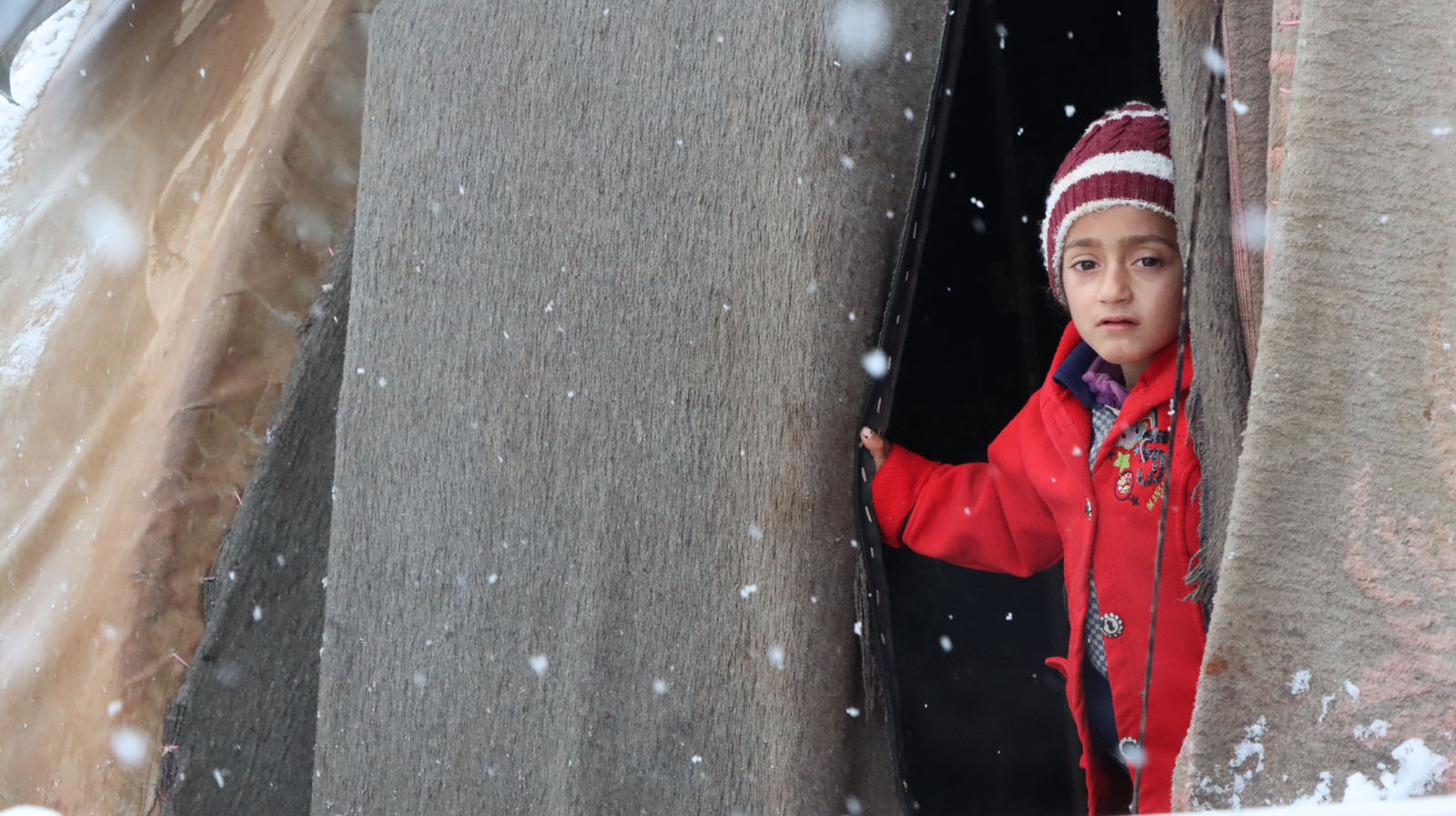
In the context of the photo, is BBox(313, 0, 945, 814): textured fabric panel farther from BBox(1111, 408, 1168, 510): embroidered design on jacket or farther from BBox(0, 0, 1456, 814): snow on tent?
BBox(1111, 408, 1168, 510): embroidered design on jacket

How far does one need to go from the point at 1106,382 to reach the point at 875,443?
10.0 inches

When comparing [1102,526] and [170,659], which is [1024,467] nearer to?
[1102,526]

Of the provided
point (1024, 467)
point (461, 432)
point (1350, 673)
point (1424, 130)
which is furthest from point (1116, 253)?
point (461, 432)

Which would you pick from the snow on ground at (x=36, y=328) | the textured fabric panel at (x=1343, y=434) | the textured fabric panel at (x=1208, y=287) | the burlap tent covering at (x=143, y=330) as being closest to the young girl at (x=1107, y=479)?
the textured fabric panel at (x=1208, y=287)

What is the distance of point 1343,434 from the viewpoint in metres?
0.61

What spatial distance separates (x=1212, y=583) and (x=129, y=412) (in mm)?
1283

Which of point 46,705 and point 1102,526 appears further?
point 46,705

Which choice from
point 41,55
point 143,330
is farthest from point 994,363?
point 41,55

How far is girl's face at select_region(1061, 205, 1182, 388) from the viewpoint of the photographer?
0.95 m

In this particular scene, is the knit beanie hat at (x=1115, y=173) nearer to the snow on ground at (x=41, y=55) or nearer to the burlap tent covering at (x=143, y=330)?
the burlap tent covering at (x=143, y=330)

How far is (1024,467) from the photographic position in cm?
110

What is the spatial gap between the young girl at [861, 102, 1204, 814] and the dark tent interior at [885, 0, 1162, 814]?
167 millimetres

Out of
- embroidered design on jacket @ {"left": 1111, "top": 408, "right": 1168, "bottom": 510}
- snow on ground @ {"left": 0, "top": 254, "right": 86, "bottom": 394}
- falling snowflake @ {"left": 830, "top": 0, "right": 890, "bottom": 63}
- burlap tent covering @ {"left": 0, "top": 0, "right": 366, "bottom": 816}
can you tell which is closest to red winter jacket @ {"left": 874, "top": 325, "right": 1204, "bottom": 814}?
embroidered design on jacket @ {"left": 1111, "top": 408, "right": 1168, "bottom": 510}

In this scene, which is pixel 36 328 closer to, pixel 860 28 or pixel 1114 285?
pixel 860 28
